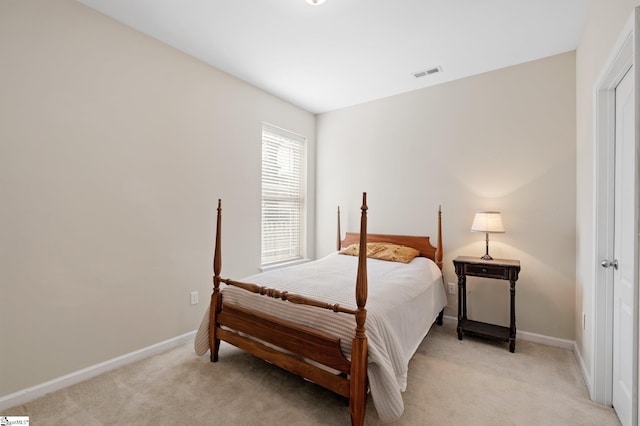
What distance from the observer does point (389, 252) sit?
10.7 ft

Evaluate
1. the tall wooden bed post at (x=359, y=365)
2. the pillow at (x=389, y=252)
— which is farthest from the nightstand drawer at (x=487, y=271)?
the tall wooden bed post at (x=359, y=365)

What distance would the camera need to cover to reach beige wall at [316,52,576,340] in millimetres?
2725

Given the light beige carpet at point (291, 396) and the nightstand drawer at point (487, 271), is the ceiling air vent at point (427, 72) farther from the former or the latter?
the light beige carpet at point (291, 396)

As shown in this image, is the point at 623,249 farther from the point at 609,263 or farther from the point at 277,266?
the point at 277,266

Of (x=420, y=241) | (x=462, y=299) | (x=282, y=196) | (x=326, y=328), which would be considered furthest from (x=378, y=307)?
(x=282, y=196)

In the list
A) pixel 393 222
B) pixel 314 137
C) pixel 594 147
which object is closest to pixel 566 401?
pixel 594 147

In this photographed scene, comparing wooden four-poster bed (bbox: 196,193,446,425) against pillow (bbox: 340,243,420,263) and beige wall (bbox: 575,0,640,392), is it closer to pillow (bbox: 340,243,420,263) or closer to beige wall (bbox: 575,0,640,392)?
pillow (bbox: 340,243,420,263)

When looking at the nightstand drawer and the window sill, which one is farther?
the window sill

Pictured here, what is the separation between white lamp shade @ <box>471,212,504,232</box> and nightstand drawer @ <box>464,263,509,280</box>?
1.17 ft

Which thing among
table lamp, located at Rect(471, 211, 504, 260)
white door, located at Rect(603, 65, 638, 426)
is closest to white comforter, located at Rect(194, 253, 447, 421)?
table lamp, located at Rect(471, 211, 504, 260)

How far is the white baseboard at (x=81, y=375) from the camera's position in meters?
1.81

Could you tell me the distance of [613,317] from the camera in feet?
5.94

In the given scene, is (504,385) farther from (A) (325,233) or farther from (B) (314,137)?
(B) (314,137)

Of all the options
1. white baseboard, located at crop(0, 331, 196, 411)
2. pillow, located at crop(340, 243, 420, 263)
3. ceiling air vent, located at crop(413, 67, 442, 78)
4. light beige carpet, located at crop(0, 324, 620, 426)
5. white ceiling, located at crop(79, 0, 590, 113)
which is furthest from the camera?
pillow, located at crop(340, 243, 420, 263)
